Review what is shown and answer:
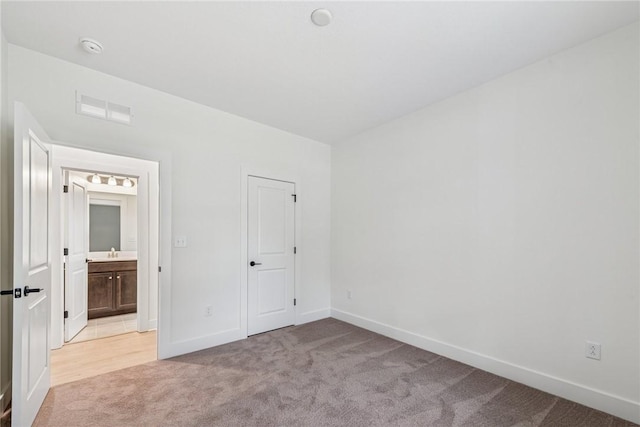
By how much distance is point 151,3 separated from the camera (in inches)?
74.0

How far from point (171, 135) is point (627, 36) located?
3973 mm

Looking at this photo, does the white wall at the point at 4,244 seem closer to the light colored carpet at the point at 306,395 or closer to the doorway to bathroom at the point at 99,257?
the light colored carpet at the point at 306,395

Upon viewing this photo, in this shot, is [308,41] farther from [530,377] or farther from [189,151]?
[530,377]

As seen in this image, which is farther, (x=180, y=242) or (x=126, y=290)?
(x=126, y=290)

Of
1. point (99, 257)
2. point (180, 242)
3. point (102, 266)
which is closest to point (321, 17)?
point (180, 242)

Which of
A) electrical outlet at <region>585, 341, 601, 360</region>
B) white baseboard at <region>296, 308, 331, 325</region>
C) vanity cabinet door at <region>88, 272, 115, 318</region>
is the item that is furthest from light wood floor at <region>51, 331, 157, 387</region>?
electrical outlet at <region>585, 341, 601, 360</region>

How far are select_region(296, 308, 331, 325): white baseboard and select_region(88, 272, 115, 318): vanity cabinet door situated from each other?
9.81 feet

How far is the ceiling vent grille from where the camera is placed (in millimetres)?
2623

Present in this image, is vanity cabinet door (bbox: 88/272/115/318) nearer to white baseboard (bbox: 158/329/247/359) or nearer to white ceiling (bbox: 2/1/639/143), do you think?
white baseboard (bbox: 158/329/247/359)

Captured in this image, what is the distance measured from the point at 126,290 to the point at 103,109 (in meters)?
3.17

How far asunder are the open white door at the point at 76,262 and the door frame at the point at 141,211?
0.14 metres

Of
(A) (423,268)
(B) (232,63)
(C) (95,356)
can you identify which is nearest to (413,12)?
(B) (232,63)

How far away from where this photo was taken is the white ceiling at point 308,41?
6.35 ft

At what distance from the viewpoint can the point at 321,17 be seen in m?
1.98
